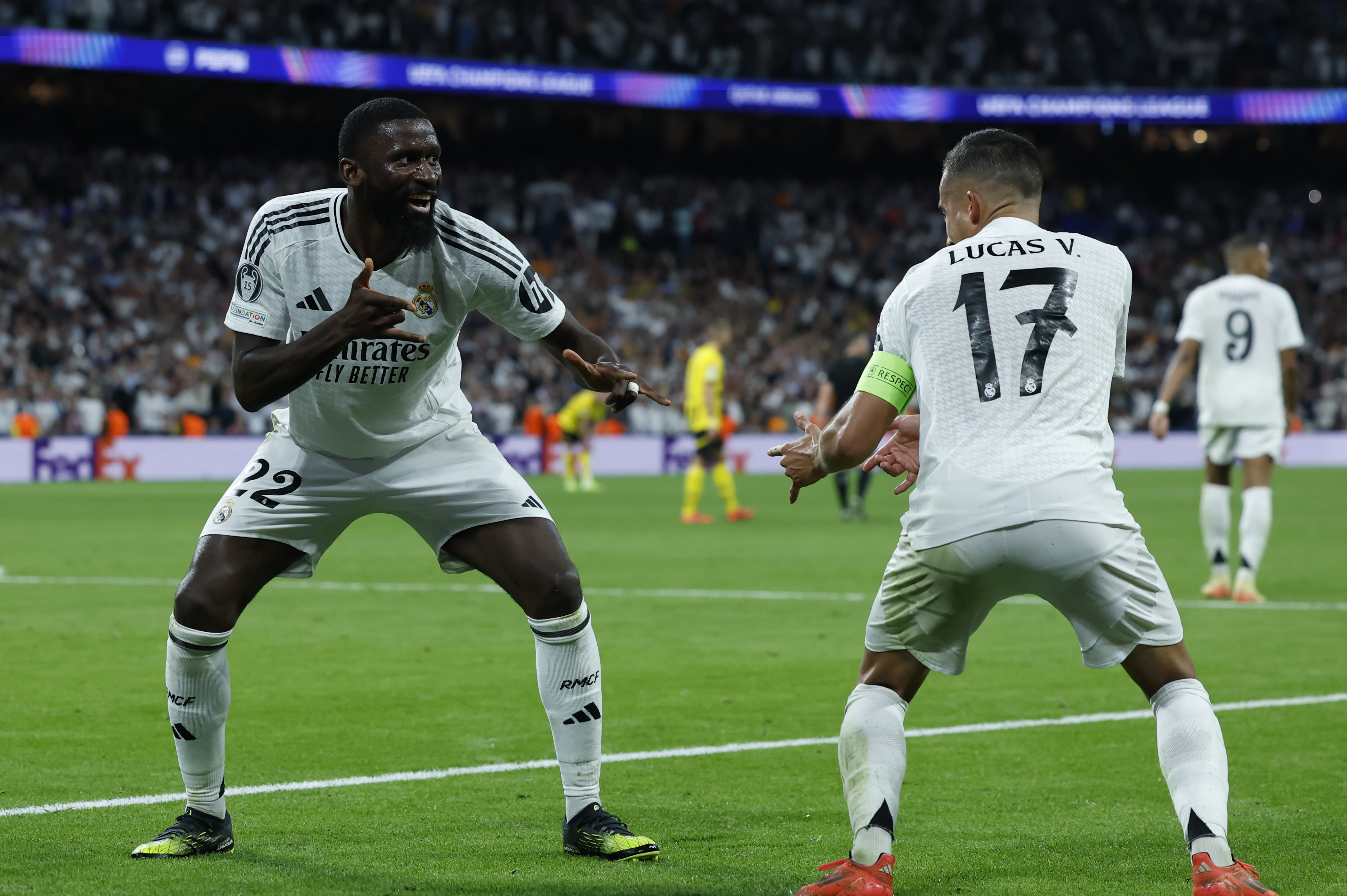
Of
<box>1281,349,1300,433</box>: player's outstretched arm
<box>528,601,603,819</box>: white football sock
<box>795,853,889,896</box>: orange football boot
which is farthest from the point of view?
<box>1281,349,1300,433</box>: player's outstretched arm

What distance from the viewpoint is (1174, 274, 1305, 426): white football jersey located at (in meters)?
10.1

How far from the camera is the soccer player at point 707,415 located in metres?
17.5

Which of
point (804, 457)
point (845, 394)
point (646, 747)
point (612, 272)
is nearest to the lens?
point (804, 457)

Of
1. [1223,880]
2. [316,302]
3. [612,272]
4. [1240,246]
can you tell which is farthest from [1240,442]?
[612,272]

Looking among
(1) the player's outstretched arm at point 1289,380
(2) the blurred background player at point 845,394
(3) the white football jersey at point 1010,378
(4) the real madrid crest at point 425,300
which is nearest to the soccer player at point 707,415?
(2) the blurred background player at point 845,394

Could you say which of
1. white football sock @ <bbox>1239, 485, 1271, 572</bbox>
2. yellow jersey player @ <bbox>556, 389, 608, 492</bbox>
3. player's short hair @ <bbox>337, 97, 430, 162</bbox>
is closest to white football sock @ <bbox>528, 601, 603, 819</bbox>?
player's short hair @ <bbox>337, 97, 430, 162</bbox>

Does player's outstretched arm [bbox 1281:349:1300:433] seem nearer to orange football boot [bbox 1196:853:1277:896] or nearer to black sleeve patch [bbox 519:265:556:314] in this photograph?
black sleeve patch [bbox 519:265:556:314]

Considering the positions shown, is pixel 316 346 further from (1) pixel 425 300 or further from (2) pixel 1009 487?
(2) pixel 1009 487

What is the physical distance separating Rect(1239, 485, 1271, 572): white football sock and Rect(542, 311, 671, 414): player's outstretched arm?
675 centimetres

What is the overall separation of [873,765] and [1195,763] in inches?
30.6

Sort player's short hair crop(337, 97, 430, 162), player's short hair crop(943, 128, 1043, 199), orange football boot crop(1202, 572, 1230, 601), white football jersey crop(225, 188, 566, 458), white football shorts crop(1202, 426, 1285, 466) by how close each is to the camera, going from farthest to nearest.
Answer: orange football boot crop(1202, 572, 1230, 601), white football shorts crop(1202, 426, 1285, 466), white football jersey crop(225, 188, 566, 458), player's short hair crop(337, 97, 430, 162), player's short hair crop(943, 128, 1043, 199)

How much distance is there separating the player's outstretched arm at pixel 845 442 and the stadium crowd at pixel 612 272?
2638 centimetres

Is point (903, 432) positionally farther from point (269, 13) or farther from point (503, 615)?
point (269, 13)

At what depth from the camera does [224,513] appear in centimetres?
463
